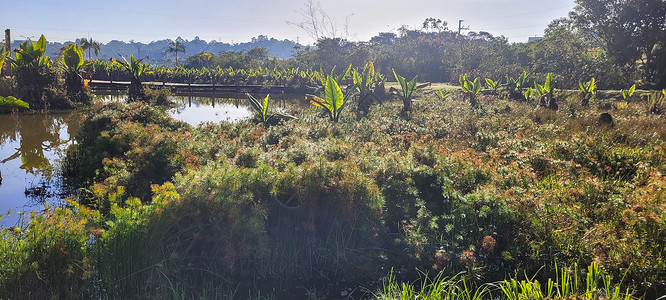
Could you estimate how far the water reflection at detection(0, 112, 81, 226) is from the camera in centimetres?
527

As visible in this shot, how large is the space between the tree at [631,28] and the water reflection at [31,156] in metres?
21.2

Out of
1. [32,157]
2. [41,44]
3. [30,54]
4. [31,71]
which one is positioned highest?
[41,44]

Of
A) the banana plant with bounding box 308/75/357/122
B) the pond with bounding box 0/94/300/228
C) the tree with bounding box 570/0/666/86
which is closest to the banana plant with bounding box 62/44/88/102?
the pond with bounding box 0/94/300/228

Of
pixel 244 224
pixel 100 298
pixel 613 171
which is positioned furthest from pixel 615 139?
pixel 100 298

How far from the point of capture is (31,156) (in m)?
7.58

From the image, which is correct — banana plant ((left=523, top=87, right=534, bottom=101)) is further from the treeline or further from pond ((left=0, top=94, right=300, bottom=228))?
pond ((left=0, top=94, right=300, bottom=228))

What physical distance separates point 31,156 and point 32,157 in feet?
0.33

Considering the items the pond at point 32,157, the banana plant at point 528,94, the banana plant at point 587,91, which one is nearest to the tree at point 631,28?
the banana plant at point 587,91

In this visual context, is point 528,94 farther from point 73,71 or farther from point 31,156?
point 73,71

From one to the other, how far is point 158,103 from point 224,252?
13516 mm

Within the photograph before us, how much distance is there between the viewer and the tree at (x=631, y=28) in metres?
17.6

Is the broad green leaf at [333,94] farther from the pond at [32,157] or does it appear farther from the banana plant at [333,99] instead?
the pond at [32,157]

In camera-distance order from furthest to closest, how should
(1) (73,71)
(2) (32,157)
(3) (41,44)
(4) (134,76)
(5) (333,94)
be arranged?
1. (4) (134,76)
2. (1) (73,71)
3. (3) (41,44)
4. (5) (333,94)
5. (2) (32,157)

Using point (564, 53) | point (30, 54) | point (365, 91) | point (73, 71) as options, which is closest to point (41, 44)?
point (30, 54)
